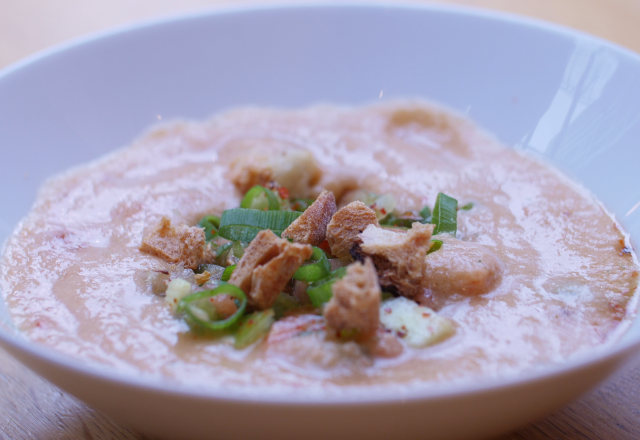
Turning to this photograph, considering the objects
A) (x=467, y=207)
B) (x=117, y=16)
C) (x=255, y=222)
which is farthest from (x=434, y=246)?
(x=117, y=16)

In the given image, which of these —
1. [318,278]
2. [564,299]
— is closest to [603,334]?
[564,299]

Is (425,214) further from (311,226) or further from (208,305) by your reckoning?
(208,305)

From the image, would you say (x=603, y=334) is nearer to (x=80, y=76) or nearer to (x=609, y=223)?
(x=609, y=223)

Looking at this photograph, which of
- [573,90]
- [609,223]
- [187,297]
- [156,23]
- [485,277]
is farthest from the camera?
[156,23]

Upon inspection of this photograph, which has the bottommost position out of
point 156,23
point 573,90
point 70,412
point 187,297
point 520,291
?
point 70,412

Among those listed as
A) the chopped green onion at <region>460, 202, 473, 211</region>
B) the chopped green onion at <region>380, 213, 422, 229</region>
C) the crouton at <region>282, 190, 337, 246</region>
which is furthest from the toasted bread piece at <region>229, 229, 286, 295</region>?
the chopped green onion at <region>460, 202, 473, 211</region>
